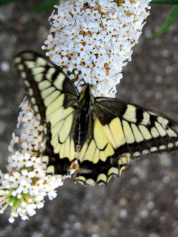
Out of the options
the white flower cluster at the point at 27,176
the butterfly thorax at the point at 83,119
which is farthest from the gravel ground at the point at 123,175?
the butterfly thorax at the point at 83,119

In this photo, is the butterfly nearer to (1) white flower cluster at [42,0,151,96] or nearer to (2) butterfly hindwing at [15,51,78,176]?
(2) butterfly hindwing at [15,51,78,176]

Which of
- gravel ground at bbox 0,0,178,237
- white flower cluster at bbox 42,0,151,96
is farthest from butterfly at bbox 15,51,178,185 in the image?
gravel ground at bbox 0,0,178,237

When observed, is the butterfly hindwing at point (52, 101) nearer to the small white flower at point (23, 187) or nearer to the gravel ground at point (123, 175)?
the small white flower at point (23, 187)

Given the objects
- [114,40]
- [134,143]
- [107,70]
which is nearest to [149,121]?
[134,143]

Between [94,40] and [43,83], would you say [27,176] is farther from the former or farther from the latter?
[94,40]

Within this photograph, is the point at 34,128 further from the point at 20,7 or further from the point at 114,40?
the point at 20,7
